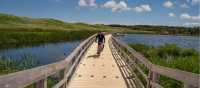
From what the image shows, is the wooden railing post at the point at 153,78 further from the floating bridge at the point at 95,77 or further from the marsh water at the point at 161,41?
the marsh water at the point at 161,41

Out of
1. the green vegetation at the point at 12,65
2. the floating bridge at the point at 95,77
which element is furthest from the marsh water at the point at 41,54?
the floating bridge at the point at 95,77

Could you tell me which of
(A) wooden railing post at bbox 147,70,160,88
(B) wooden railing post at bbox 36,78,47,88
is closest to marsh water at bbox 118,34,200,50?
(A) wooden railing post at bbox 147,70,160,88

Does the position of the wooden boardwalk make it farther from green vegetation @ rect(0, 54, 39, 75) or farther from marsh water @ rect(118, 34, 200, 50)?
marsh water @ rect(118, 34, 200, 50)

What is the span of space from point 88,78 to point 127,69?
1.98 m

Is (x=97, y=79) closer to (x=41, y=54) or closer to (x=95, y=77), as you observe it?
(x=95, y=77)

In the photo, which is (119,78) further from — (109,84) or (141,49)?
(141,49)

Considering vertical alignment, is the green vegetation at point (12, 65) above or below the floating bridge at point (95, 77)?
below

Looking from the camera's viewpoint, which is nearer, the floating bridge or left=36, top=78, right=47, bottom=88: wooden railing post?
the floating bridge

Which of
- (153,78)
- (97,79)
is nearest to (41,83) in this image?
(153,78)

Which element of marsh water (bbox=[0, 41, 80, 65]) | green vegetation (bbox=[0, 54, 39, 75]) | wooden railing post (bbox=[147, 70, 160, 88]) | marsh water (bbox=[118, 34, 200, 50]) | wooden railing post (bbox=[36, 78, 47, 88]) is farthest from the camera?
marsh water (bbox=[118, 34, 200, 50])

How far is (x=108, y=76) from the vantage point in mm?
12266

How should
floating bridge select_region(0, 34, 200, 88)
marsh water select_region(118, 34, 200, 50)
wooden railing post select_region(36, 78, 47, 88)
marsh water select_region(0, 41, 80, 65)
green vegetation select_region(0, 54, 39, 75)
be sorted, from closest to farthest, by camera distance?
floating bridge select_region(0, 34, 200, 88)
wooden railing post select_region(36, 78, 47, 88)
green vegetation select_region(0, 54, 39, 75)
marsh water select_region(0, 41, 80, 65)
marsh water select_region(118, 34, 200, 50)

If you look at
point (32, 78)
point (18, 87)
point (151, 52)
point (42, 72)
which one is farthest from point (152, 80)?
point (151, 52)

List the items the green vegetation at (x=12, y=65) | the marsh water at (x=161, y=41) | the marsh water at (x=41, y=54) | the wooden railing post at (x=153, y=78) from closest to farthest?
1. the wooden railing post at (x=153, y=78)
2. the green vegetation at (x=12, y=65)
3. the marsh water at (x=41, y=54)
4. the marsh water at (x=161, y=41)
